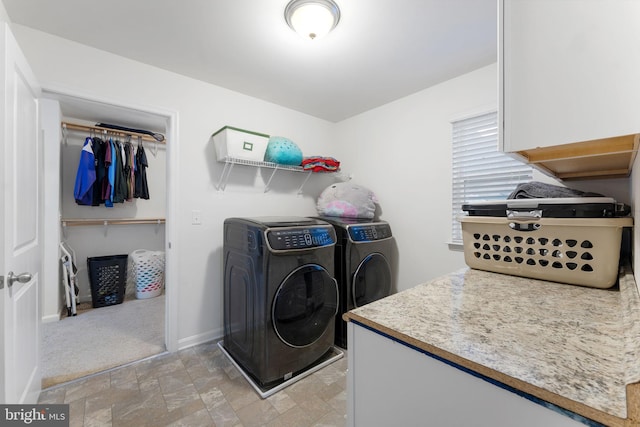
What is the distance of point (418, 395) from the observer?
57 cm

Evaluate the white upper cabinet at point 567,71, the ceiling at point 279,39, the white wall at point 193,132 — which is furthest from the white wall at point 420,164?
the white upper cabinet at point 567,71

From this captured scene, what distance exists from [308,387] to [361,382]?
126 centimetres

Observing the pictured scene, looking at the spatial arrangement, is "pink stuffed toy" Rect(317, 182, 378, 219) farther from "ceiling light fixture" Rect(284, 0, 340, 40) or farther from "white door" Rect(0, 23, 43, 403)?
"white door" Rect(0, 23, 43, 403)

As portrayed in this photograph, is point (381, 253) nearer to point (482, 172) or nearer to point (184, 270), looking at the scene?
point (482, 172)

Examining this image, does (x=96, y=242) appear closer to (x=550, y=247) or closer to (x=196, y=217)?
(x=196, y=217)

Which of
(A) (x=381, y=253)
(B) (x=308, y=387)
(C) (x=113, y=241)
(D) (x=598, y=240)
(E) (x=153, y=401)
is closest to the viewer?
(D) (x=598, y=240)

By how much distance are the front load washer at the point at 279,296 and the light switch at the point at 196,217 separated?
13.8 inches

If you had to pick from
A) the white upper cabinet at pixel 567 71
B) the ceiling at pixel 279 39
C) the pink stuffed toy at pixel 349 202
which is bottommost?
the pink stuffed toy at pixel 349 202

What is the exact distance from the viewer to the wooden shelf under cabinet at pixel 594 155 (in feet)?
2.13

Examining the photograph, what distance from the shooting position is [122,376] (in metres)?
1.80

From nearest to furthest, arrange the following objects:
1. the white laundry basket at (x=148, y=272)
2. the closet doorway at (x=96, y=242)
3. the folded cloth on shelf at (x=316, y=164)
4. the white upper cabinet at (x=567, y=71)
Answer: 1. the white upper cabinet at (x=567, y=71)
2. the closet doorway at (x=96, y=242)
3. the folded cloth on shelf at (x=316, y=164)
4. the white laundry basket at (x=148, y=272)

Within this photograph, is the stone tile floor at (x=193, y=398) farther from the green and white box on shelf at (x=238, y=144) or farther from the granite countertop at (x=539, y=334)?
the green and white box on shelf at (x=238, y=144)

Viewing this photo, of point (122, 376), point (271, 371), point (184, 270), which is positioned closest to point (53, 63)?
point (184, 270)

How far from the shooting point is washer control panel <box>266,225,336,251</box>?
1659mm
